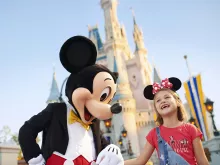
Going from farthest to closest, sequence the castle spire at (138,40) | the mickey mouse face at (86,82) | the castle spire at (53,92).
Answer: the castle spire at (138,40), the castle spire at (53,92), the mickey mouse face at (86,82)

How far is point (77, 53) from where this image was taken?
8.44 ft

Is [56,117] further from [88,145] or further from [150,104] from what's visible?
[150,104]

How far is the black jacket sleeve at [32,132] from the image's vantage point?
2221 mm

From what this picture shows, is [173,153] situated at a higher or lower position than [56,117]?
lower

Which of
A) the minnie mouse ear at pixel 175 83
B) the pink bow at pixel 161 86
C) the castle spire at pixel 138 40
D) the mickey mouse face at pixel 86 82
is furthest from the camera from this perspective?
the castle spire at pixel 138 40

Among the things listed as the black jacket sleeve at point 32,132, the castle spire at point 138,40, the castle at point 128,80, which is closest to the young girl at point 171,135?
the black jacket sleeve at point 32,132

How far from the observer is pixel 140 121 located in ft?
106

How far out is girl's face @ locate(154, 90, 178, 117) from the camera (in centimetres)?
255

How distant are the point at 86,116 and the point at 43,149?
0.56 metres

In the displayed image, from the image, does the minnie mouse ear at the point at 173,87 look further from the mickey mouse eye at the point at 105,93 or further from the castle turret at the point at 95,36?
the castle turret at the point at 95,36

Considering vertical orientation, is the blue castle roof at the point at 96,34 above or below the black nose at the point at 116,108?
above

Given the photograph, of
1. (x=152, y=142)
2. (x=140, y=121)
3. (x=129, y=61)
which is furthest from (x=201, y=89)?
(x=129, y=61)

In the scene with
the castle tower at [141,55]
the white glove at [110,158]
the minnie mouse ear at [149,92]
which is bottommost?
the white glove at [110,158]

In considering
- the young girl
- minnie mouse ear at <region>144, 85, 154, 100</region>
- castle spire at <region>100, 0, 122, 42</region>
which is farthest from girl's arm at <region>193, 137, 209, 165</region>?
castle spire at <region>100, 0, 122, 42</region>
